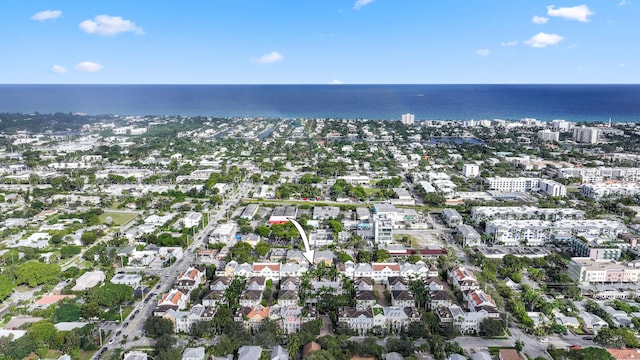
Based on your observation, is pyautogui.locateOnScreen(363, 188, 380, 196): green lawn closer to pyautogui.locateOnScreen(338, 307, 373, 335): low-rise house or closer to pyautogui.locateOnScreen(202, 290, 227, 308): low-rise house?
pyautogui.locateOnScreen(202, 290, 227, 308): low-rise house

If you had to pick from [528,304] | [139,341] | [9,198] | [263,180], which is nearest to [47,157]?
[9,198]

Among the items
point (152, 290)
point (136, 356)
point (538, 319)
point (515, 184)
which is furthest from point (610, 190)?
point (136, 356)

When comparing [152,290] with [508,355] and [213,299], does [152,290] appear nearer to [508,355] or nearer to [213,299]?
[213,299]

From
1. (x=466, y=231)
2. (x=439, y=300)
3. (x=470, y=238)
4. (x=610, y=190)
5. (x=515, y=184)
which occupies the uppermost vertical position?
(x=610, y=190)

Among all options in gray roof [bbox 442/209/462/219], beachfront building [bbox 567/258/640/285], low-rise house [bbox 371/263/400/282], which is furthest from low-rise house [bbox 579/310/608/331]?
gray roof [bbox 442/209/462/219]

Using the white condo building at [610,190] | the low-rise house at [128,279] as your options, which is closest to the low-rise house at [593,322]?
the low-rise house at [128,279]

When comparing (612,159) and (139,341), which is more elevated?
(612,159)

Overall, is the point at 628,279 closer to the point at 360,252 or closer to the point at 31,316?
the point at 360,252

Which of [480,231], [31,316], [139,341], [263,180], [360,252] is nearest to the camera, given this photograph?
[139,341]
